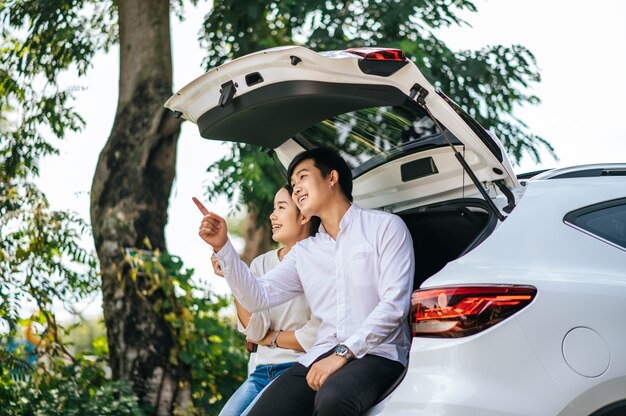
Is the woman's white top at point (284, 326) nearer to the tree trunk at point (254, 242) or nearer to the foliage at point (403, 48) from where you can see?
the foliage at point (403, 48)

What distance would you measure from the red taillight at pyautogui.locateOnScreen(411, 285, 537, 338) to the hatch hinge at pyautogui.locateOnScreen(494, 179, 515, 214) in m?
0.43

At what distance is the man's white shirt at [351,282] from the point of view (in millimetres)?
3312

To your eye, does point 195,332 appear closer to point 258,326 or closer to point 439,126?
point 258,326

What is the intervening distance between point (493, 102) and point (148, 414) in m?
4.63

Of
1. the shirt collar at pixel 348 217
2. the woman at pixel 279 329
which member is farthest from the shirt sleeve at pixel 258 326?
the shirt collar at pixel 348 217

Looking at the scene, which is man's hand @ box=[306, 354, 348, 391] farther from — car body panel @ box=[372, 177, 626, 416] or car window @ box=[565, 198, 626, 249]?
car window @ box=[565, 198, 626, 249]

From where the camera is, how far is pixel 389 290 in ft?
11.0

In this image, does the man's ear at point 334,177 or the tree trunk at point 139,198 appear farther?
the tree trunk at point 139,198

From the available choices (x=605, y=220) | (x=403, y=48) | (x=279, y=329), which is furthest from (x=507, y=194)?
(x=403, y=48)

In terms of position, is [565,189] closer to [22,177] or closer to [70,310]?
[70,310]

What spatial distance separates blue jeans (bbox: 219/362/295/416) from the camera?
12.6ft

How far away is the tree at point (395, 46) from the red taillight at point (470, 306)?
190 inches

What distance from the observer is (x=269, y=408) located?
3393 millimetres

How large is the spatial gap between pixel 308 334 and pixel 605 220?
1517 millimetres
